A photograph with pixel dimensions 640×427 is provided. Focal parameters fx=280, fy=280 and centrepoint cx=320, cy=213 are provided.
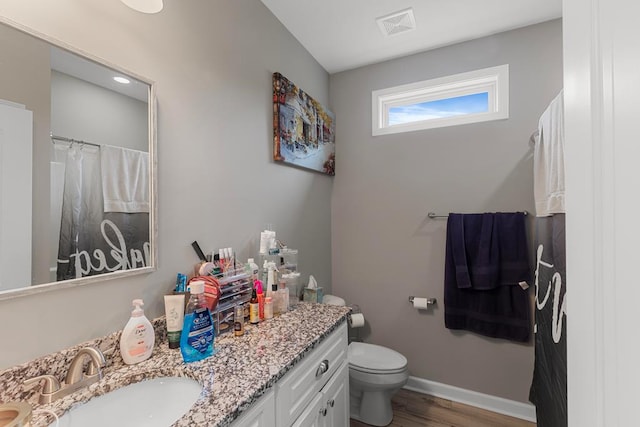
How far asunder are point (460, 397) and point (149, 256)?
2.34 metres

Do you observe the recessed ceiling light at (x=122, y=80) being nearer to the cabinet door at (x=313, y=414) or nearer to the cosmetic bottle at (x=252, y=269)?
the cosmetic bottle at (x=252, y=269)

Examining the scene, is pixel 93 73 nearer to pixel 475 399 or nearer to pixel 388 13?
pixel 388 13

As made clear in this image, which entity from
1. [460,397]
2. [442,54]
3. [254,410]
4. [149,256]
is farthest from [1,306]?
[442,54]

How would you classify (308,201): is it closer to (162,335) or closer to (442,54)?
(162,335)

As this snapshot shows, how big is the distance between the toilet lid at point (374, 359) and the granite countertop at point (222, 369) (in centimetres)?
76

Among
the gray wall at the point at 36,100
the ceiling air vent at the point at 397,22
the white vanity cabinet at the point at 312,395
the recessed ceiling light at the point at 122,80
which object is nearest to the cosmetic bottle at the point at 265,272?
the white vanity cabinet at the point at 312,395

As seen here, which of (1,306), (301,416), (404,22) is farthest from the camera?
(404,22)

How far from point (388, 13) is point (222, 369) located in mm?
2139

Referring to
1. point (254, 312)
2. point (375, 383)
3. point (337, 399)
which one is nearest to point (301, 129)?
point (254, 312)

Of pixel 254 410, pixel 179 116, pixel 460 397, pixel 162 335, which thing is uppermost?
pixel 179 116

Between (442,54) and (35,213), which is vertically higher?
(442,54)

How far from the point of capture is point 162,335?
1073 mm

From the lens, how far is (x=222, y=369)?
892 millimetres

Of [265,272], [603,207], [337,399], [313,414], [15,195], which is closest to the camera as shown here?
[603,207]
